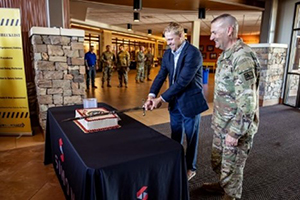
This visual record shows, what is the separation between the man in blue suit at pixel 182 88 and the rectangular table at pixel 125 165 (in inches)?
22.1

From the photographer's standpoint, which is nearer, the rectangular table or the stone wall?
the rectangular table

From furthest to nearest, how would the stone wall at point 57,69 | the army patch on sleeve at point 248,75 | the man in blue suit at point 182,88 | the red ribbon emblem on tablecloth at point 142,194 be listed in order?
the stone wall at point 57,69
the man in blue suit at point 182,88
the army patch on sleeve at point 248,75
the red ribbon emblem on tablecloth at point 142,194

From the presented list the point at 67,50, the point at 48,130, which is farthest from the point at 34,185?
the point at 67,50

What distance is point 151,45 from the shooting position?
20203mm

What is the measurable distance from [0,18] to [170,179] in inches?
123

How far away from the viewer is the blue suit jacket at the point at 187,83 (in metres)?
1.82

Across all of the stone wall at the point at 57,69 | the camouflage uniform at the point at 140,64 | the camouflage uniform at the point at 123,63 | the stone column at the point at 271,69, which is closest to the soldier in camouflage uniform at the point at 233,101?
the stone wall at the point at 57,69

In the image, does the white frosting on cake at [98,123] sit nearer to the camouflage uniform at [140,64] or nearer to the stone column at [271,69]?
the stone column at [271,69]

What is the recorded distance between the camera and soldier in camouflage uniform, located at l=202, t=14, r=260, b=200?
1.38m

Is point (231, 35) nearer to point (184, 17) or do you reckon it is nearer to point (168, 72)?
point (168, 72)

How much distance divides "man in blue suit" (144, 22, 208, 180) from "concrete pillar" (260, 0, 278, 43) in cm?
473

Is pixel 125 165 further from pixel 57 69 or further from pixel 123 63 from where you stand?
pixel 123 63

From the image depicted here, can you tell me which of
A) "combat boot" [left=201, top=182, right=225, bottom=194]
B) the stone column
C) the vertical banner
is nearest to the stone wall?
the vertical banner

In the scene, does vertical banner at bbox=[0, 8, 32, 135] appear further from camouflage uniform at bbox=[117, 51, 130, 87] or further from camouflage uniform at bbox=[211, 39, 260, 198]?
camouflage uniform at bbox=[117, 51, 130, 87]
